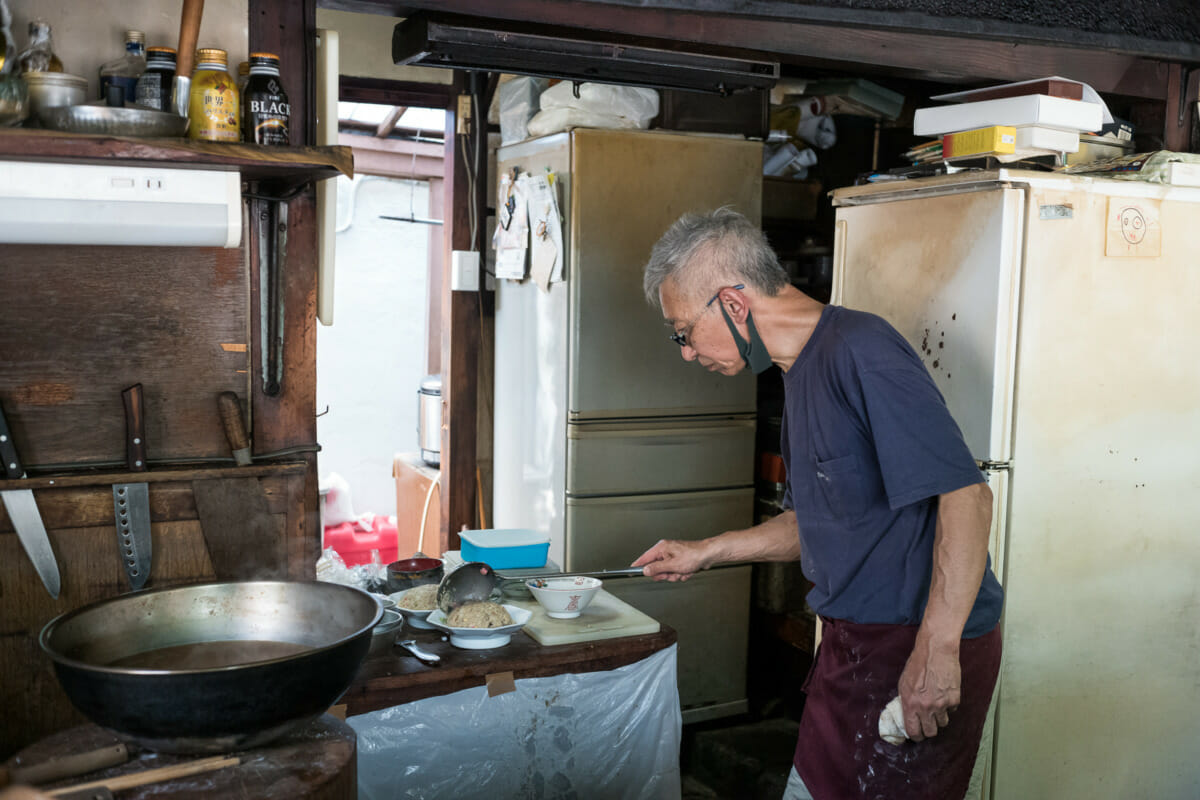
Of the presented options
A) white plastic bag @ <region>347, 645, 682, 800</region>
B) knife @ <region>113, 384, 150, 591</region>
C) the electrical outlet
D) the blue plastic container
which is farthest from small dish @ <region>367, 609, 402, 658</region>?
the electrical outlet

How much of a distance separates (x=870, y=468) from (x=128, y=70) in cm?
163

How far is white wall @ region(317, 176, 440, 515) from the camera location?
7.01 m

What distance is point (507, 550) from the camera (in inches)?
103

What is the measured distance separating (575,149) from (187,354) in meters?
1.63

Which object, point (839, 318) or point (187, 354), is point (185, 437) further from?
point (839, 318)

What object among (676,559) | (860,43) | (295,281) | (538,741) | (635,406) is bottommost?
(538,741)

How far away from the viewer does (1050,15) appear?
9.18ft

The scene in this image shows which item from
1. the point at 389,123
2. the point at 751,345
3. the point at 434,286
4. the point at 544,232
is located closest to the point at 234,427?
the point at 751,345

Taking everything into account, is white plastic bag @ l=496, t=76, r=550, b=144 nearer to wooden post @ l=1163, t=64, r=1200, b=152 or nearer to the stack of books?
the stack of books

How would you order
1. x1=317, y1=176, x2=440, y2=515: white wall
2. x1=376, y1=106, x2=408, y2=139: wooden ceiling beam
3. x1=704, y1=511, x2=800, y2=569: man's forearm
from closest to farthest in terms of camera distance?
x1=704, y1=511, x2=800, y2=569: man's forearm → x1=376, y1=106, x2=408, y2=139: wooden ceiling beam → x1=317, y1=176, x2=440, y2=515: white wall

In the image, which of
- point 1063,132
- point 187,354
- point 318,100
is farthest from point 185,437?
point 1063,132

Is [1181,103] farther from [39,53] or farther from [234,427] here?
[39,53]

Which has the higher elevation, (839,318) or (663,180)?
(663,180)

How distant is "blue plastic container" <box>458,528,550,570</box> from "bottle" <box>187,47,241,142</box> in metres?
1.15
